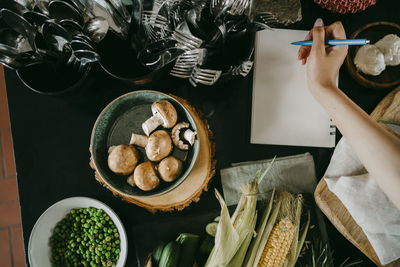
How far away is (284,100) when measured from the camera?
2.82 ft

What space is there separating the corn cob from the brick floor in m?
1.27

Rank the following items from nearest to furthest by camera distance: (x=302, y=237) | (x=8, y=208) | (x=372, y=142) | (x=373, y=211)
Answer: (x=372, y=142), (x=373, y=211), (x=302, y=237), (x=8, y=208)

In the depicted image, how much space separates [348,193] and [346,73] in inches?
15.3

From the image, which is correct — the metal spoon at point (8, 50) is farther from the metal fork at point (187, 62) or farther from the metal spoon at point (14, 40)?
the metal fork at point (187, 62)

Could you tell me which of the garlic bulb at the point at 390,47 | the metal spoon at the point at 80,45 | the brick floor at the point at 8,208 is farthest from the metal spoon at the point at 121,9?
the brick floor at the point at 8,208

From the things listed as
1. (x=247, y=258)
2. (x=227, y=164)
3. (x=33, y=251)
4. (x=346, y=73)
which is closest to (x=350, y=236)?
(x=247, y=258)

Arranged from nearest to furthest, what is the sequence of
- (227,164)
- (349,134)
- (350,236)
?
1. (349,134)
2. (350,236)
3. (227,164)

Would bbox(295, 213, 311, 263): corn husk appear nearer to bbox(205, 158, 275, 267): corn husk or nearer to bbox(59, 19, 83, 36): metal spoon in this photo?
bbox(205, 158, 275, 267): corn husk

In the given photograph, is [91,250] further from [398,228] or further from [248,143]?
[398,228]

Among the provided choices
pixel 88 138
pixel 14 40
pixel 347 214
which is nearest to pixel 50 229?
pixel 88 138

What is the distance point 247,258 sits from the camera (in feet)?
2.59

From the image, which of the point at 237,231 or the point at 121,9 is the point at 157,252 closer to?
the point at 237,231

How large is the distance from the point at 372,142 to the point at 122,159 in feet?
1.97

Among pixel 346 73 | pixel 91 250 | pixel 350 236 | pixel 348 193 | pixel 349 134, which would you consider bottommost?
pixel 91 250
